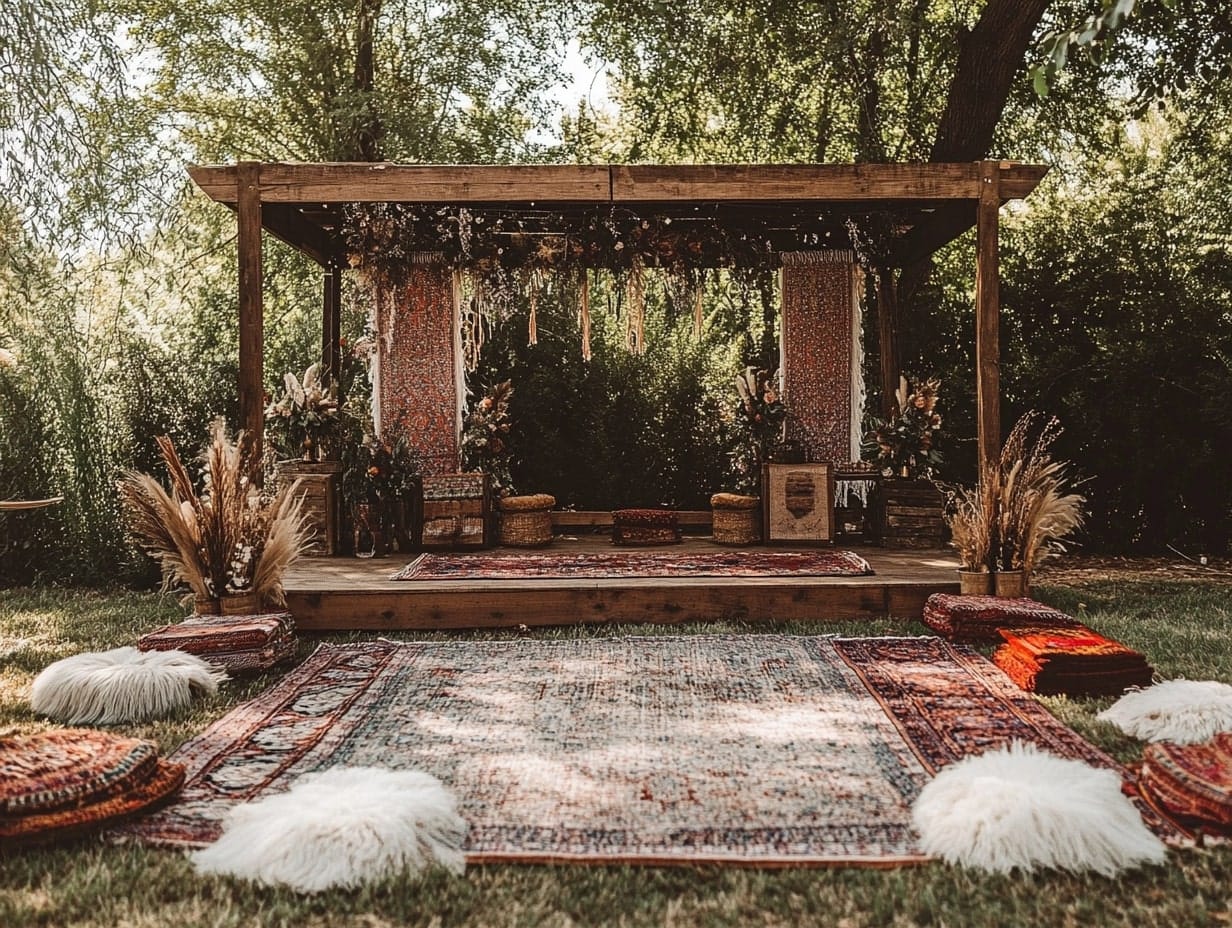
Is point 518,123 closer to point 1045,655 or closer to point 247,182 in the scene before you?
point 247,182

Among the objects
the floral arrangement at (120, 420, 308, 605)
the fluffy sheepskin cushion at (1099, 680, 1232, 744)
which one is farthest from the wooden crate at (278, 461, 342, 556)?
the fluffy sheepskin cushion at (1099, 680, 1232, 744)

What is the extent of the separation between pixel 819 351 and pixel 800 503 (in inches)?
55.7

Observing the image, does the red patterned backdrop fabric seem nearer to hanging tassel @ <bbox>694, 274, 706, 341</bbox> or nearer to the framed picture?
the framed picture

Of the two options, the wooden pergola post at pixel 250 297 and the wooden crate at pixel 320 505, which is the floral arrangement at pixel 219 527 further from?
the wooden crate at pixel 320 505

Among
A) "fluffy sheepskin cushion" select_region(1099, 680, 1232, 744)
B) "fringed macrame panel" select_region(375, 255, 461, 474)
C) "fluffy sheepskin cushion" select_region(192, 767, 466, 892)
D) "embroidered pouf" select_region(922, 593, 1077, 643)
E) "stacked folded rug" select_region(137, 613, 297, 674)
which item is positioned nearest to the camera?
"fluffy sheepskin cushion" select_region(192, 767, 466, 892)

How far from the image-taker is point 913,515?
770 centimetres

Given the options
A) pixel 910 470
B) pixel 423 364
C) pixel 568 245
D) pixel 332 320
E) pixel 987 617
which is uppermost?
pixel 568 245

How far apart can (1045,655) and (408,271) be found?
551cm

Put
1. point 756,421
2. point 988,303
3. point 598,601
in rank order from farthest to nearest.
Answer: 1. point 756,421
2. point 988,303
3. point 598,601

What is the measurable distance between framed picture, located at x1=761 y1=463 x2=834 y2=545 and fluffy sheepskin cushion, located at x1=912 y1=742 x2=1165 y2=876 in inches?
188

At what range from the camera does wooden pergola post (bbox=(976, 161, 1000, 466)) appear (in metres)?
6.34

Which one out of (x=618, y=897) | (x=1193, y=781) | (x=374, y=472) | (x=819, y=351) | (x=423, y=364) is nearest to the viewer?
(x=618, y=897)

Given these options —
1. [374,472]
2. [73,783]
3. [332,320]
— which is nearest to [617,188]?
[374,472]

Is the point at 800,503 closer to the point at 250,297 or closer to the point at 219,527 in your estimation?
the point at 250,297
